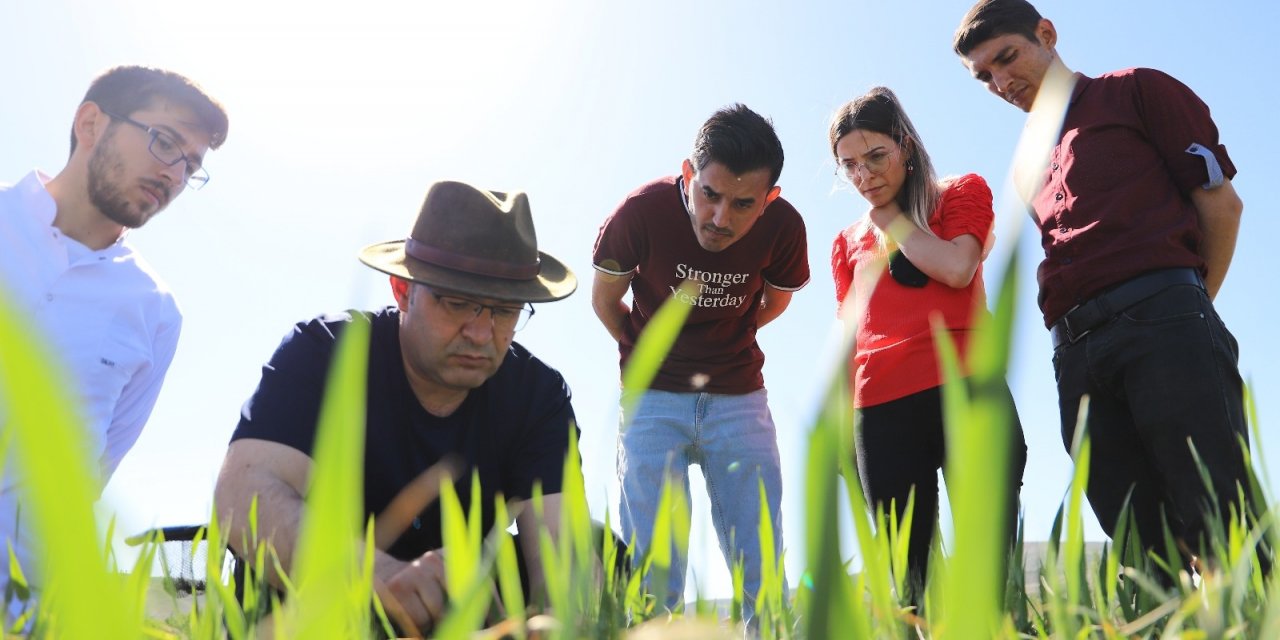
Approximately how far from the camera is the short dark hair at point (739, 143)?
139 inches

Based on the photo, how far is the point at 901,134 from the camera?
3.06 meters

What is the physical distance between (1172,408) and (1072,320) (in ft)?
1.35

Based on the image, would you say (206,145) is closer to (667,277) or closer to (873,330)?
(667,277)

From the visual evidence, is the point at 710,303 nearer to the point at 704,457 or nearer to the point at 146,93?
the point at 704,457

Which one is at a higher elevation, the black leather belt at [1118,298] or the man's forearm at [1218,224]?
the man's forearm at [1218,224]

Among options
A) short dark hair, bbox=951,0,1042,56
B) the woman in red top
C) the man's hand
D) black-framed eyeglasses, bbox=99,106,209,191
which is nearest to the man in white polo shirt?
black-framed eyeglasses, bbox=99,106,209,191

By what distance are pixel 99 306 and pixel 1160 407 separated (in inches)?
123

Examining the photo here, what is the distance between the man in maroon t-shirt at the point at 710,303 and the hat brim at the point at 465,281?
3.31 ft

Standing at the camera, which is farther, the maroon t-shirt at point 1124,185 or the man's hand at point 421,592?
the maroon t-shirt at point 1124,185

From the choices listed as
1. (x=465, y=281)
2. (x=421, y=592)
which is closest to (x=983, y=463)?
(x=421, y=592)

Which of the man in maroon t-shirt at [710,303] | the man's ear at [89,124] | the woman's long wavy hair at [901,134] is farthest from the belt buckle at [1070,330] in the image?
the man's ear at [89,124]

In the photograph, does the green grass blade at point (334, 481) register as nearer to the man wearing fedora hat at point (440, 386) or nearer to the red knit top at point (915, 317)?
the man wearing fedora hat at point (440, 386)

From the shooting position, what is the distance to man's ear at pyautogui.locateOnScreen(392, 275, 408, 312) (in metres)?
2.61

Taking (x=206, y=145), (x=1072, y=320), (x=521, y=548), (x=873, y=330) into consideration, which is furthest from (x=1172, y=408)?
(x=206, y=145)
